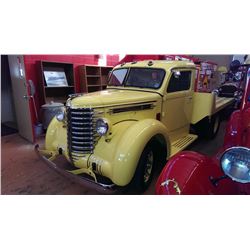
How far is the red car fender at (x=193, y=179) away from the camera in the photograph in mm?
1447

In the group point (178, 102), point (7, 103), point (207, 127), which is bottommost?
point (207, 127)

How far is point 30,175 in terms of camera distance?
3049 millimetres

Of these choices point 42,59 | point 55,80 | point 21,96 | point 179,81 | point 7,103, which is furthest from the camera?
point 7,103

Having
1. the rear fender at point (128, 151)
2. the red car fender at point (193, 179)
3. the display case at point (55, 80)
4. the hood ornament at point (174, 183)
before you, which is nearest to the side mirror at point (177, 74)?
the rear fender at point (128, 151)

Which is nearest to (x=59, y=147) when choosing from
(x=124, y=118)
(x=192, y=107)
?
(x=124, y=118)

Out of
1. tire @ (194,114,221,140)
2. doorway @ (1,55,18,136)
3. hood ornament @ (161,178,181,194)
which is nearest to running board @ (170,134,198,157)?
tire @ (194,114,221,140)

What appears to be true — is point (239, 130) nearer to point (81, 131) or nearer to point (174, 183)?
point (174, 183)

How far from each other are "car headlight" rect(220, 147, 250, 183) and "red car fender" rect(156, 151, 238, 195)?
43 cm

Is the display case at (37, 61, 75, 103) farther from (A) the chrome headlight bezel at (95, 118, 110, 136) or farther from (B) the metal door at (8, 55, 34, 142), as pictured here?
(A) the chrome headlight bezel at (95, 118, 110, 136)

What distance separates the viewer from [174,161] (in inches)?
65.9

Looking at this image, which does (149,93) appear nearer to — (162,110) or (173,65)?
(162,110)

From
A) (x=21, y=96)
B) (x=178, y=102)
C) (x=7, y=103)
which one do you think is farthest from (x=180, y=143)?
(x=7, y=103)

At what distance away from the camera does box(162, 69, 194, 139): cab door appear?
10.6 feet

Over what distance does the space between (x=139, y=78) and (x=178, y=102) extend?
80 cm
